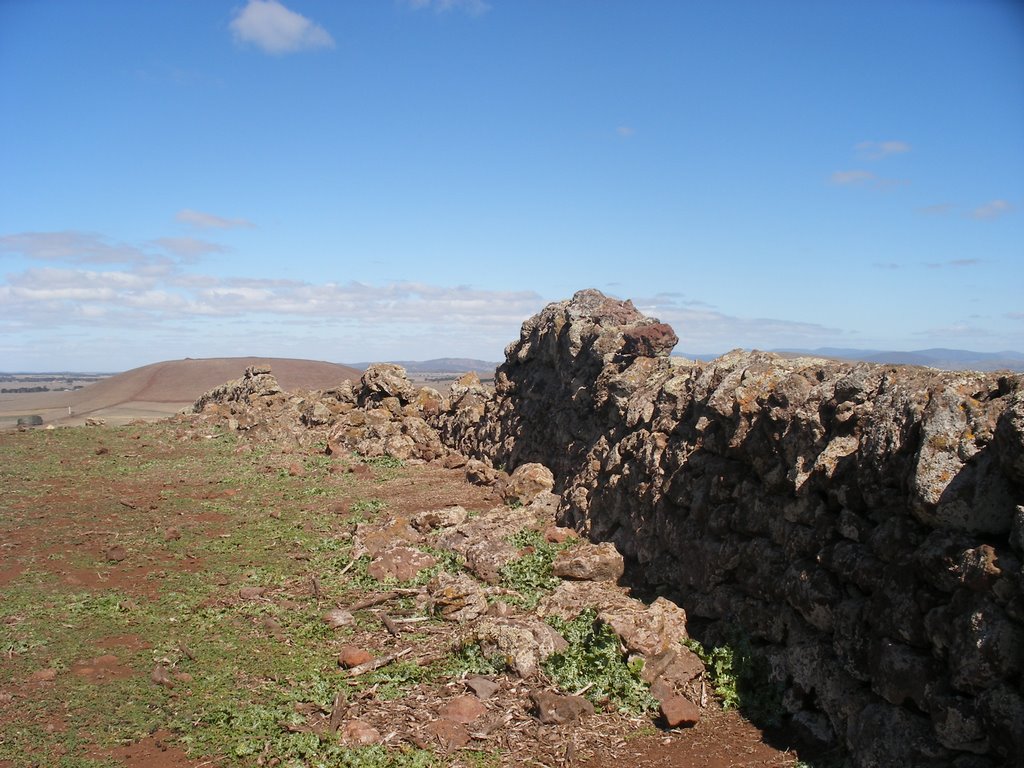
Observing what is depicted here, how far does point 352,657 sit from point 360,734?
1700mm

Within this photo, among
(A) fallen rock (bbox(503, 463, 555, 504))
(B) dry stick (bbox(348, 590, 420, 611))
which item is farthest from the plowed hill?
(B) dry stick (bbox(348, 590, 420, 611))

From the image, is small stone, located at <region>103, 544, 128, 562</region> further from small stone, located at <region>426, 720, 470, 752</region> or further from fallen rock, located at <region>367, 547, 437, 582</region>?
small stone, located at <region>426, 720, 470, 752</region>

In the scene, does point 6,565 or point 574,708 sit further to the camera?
point 6,565

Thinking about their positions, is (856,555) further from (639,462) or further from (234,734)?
(234,734)

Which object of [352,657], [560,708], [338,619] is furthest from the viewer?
[338,619]

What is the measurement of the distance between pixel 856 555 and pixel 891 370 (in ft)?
6.50

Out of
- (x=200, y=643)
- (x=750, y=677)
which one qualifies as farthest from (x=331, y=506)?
(x=750, y=677)

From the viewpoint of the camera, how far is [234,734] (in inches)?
278

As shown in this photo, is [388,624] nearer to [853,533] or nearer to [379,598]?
[379,598]

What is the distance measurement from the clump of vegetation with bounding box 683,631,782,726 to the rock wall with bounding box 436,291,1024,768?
5.7 inches

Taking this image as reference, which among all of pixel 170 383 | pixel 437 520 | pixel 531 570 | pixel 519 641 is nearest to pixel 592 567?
pixel 531 570

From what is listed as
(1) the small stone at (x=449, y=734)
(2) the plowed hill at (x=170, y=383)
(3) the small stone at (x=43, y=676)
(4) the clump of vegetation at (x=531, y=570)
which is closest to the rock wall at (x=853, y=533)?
(4) the clump of vegetation at (x=531, y=570)

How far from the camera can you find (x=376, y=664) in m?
8.52

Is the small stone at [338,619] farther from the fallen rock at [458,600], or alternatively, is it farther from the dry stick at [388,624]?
the fallen rock at [458,600]
